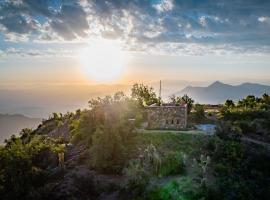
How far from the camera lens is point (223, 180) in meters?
30.8

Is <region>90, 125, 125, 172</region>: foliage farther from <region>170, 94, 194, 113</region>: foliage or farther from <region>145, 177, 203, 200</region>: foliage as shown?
<region>170, 94, 194, 113</region>: foliage

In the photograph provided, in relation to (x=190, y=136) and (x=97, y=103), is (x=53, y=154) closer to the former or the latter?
(x=97, y=103)

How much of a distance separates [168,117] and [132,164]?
9564mm

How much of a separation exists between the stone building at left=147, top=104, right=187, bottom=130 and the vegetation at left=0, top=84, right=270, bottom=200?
192 cm

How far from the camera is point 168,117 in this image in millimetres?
40875

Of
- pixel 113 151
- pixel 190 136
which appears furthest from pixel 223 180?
pixel 113 151

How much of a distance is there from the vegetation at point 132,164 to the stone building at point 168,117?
1923 millimetres

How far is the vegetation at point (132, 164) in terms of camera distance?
99.5 feet

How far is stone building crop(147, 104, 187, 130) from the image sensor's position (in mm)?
40656

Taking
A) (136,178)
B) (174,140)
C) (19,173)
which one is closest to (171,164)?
(136,178)

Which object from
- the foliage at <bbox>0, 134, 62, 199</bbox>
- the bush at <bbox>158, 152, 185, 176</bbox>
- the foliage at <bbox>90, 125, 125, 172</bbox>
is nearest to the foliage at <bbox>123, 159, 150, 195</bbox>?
the bush at <bbox>158, 152, 185, 176</bbox>

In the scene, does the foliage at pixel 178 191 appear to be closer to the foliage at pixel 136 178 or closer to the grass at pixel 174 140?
the foliage at pixel 136 178

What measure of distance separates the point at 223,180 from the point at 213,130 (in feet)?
31.1

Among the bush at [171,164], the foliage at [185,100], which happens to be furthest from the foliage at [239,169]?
the foliage at [185,100]
